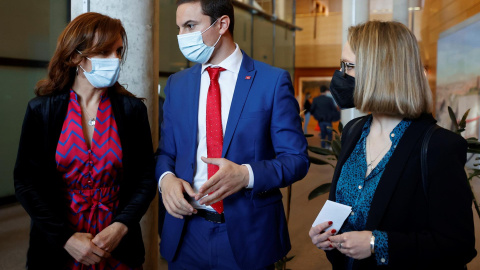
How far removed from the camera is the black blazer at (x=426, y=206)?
146cm

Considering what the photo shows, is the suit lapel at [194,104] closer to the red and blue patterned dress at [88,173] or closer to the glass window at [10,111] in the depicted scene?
the red and blue patterned dress at [88,173]

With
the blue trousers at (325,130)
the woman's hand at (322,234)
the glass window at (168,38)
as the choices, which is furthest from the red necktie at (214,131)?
the blue trousers at (325,130)

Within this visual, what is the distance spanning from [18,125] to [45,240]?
5.76 meters

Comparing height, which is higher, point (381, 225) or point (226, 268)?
point (381, 225)

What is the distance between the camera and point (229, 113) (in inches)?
76.8

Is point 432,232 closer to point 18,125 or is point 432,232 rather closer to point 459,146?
point 459,146

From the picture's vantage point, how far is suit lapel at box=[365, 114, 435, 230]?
1.56 m

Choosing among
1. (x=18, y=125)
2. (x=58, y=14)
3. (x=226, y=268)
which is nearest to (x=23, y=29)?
(x=58, y=14)

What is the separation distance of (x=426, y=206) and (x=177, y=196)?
90cm

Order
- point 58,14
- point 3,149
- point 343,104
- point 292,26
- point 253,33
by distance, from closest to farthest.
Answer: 1. point 343,104
2. point 3,149
3. point 58,14
4. point 253,33
5. point 292,26

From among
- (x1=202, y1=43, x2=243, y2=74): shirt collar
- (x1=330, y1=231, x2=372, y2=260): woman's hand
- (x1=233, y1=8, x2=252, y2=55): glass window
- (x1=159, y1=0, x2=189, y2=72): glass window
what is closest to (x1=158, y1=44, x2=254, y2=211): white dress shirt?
(x1=202, y1=43, x2=243, y2=74): shirt collar

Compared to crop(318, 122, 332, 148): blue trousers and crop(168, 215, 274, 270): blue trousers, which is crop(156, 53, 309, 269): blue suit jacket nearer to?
crop(168, 215, 274, 270): blue trousers

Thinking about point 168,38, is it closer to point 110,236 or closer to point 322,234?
point 110,236

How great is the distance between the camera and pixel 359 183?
5.56 feet
